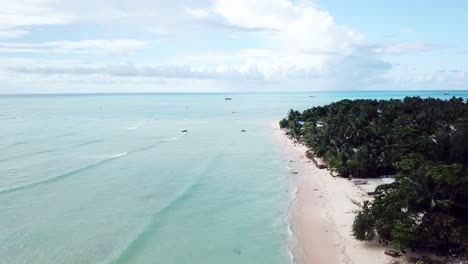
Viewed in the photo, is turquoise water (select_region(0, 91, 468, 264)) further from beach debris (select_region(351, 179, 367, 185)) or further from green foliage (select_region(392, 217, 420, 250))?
beach debris (select_region(351, 179, 367, 185))

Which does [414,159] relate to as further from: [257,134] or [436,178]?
[257,134]

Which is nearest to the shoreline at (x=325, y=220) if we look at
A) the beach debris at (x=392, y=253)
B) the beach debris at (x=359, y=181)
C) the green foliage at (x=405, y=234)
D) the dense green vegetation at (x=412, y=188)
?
the beach debris at (x=392, y=253)

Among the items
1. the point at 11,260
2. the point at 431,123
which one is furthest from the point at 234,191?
the point at 431,123

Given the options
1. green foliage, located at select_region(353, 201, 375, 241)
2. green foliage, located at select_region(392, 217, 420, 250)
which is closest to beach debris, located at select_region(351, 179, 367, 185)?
green foliage, located at select_region(353, 201, 375, 241)

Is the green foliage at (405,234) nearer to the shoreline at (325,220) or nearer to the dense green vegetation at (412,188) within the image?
the dense green vegetation at (412,188)

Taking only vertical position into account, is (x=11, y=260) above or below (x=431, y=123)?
below

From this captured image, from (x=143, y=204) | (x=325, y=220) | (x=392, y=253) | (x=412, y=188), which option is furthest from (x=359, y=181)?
(x=143, y=204)

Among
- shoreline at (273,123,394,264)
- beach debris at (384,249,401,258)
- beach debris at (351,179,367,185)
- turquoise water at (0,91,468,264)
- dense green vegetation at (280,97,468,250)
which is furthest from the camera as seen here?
beach debris at (351,179,367,185)

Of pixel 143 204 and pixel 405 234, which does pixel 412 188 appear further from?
pixel 143 204
